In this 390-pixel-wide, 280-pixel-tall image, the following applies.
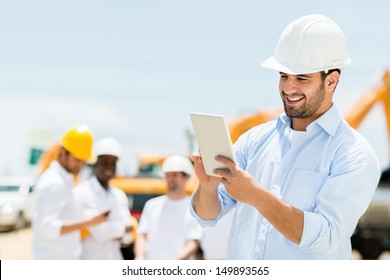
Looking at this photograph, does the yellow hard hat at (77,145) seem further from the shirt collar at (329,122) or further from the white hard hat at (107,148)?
the shirt collar at (329,122)

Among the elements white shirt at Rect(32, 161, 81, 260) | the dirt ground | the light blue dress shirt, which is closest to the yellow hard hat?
white shirt at Rect(32, 161, 81, 260)

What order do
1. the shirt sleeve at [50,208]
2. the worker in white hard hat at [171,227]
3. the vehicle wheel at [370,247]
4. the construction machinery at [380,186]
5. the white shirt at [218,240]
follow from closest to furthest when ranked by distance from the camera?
the white shirt at [218,240]
the shirt sleeve at [50,208]
the worker in white hard hat at [171,227]
the construction machinery at [380,186]
the vehicle wheel at [370,247]

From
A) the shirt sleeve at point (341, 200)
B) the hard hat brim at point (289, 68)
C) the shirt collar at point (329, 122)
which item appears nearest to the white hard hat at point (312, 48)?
the hard hat brim at point (289, 68)

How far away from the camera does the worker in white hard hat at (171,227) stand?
4.75m

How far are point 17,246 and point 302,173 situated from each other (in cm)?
1144

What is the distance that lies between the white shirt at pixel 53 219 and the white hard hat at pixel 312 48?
241cm

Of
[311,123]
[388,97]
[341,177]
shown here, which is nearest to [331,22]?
[311,123]

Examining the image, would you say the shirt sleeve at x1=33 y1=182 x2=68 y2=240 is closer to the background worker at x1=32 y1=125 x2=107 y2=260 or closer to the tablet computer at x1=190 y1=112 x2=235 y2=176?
the background worker at x1=32 y1=125 x2=107 y2=260

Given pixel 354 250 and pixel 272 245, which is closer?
pixel 272 245

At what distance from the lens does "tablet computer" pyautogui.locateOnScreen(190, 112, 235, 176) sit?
2.15 metres

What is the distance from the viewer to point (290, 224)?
2158 millimetres
